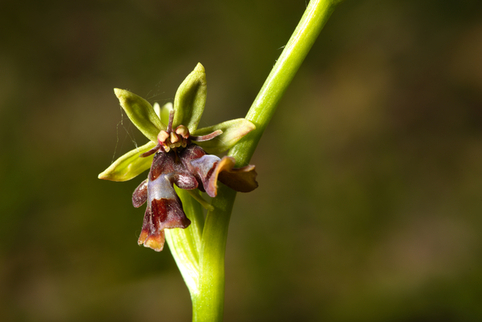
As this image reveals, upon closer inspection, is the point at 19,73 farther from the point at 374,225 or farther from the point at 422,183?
the point at 422,183

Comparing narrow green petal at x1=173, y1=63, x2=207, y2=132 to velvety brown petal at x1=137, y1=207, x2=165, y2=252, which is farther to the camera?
narrow green petal at x1=173, y1=63, x2=207, y2=132

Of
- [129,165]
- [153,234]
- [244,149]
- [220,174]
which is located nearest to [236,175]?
[220,174]

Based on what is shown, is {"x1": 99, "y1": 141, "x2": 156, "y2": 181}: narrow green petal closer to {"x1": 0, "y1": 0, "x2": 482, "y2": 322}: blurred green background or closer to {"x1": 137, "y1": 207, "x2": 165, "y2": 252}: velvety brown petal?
{"x1": 137, "y1": 207, "x2": 165, "y2": 252}: velvety brown petal

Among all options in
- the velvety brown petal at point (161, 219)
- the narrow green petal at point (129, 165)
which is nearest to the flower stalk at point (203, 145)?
the narrow green petal at point (129, 165)

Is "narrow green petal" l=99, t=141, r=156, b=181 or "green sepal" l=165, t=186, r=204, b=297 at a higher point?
"narrow green petal" l=99, t=141, r=156, b=181

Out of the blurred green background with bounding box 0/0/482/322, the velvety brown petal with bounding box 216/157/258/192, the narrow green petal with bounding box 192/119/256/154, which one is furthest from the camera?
the blurred green background with bounding box 0/0/482/322

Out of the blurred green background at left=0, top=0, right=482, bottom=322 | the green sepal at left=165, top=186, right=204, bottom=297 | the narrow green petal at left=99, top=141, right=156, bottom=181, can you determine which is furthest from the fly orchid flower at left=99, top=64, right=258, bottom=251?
the blurred green background at left=0, top=0, right=482, bottom=322

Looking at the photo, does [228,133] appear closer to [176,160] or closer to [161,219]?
[176,160]
